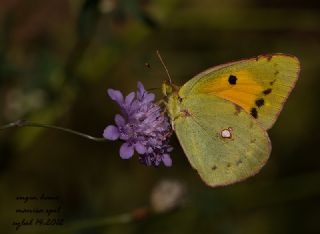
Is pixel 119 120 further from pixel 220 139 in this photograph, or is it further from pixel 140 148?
pixel 220 139

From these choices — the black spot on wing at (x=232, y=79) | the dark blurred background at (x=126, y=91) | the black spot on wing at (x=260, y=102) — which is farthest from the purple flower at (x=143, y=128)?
the dark blurred background at (x=126, y=91)

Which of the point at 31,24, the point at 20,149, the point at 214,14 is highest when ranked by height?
the point at 31,24

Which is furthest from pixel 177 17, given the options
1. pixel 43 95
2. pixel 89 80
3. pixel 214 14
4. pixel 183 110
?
pixel 183 110

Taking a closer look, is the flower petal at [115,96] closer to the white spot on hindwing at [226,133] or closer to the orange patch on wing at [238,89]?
the orange patch on wing at [238,89]

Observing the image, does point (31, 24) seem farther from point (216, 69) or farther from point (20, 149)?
point (216, 69)

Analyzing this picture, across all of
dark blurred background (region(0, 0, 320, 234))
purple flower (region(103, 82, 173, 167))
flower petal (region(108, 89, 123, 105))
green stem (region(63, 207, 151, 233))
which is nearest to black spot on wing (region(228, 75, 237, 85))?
purple flower (region(103, 82, 173, 167))
